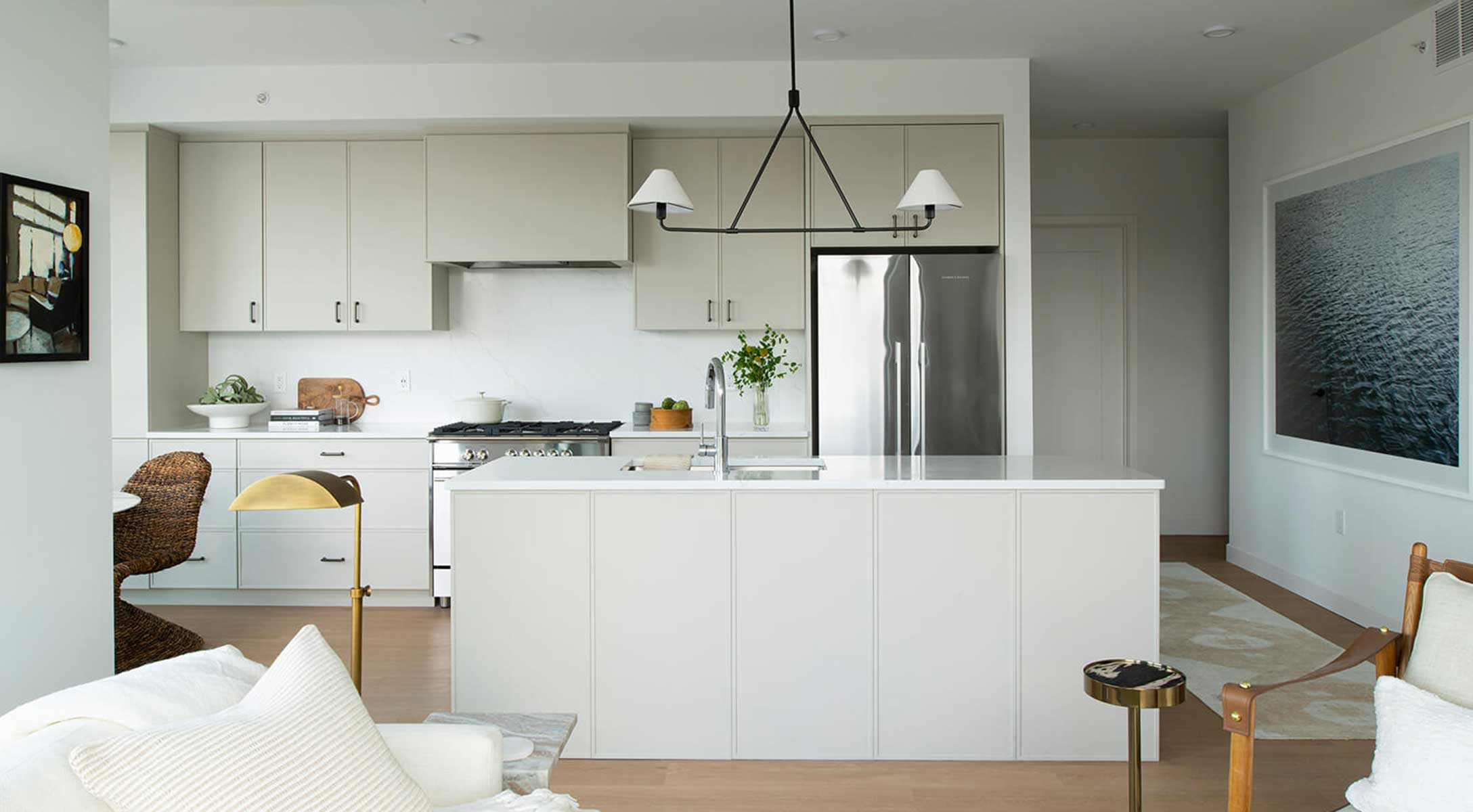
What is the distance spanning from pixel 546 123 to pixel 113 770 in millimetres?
4171

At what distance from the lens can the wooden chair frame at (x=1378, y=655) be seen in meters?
1.91

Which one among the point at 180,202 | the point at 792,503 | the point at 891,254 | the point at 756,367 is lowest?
the point at 792,503

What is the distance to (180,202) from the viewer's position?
5.35m

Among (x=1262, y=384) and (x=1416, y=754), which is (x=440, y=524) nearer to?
(x=1416, y=754)

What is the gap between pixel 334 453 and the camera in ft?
16.7

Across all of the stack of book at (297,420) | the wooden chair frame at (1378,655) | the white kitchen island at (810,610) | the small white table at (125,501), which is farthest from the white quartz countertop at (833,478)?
the stack of book at (297,420)

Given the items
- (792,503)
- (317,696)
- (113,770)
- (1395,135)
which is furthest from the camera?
(1395,135)

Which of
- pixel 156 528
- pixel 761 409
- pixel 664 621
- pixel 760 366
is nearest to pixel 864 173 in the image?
pixel 760 366

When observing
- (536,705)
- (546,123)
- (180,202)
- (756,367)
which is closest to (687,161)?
(546,123)

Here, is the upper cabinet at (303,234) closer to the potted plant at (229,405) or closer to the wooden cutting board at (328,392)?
the potted plant at (229,405)

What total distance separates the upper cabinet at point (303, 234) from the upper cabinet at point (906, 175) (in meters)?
2.05

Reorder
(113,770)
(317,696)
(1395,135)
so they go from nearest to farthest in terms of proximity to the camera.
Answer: (113,770)
(317,696)
(1395,135)

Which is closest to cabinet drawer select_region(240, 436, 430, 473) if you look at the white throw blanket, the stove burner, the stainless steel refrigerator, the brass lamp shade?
the stove burner

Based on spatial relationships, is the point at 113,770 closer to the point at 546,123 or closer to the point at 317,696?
the point at 317,696
